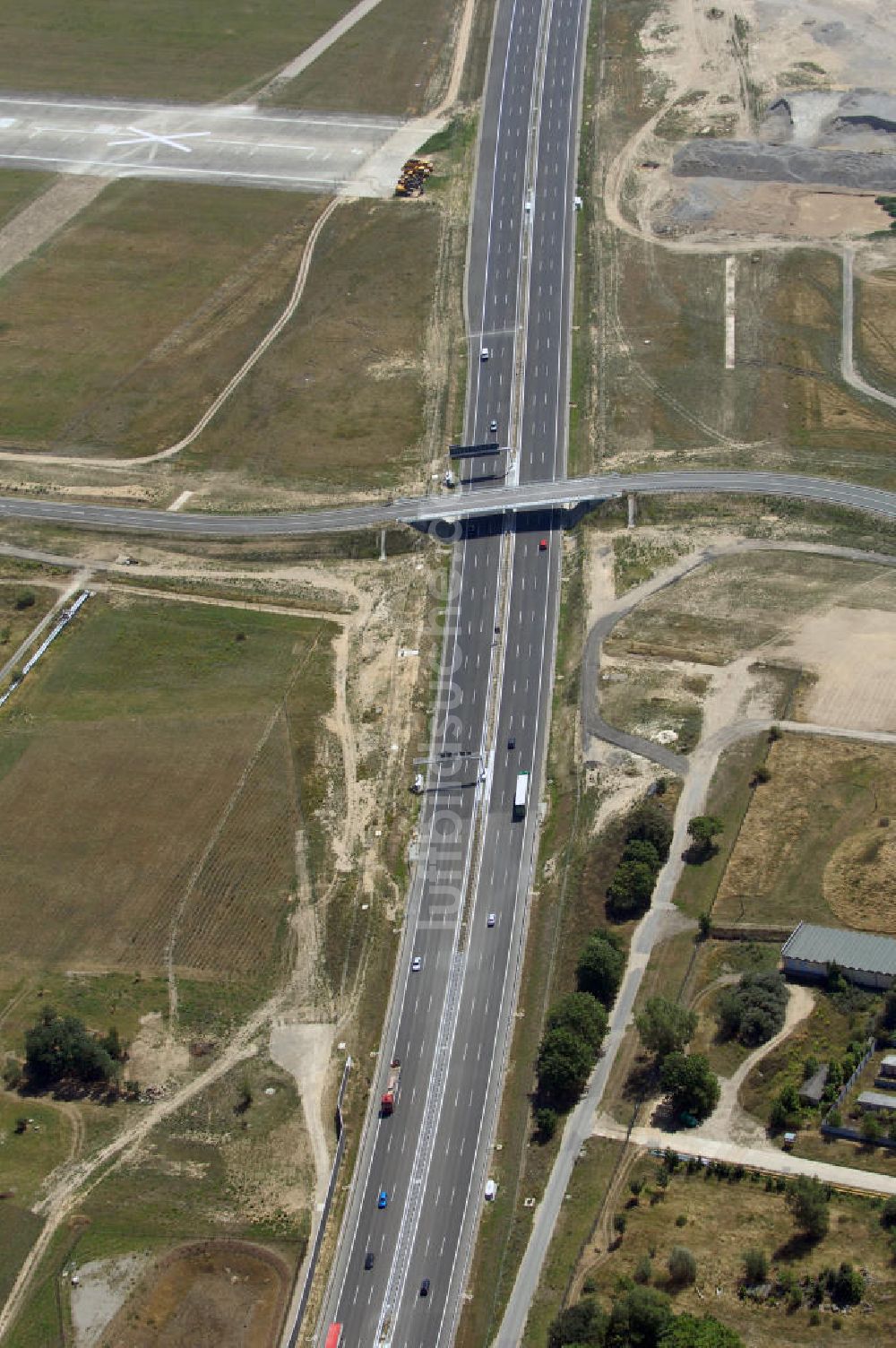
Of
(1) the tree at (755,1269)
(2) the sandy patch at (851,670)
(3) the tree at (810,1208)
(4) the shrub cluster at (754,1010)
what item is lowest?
(1) the tree at (755,1269)

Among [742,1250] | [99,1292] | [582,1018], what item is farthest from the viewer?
[582,1018]

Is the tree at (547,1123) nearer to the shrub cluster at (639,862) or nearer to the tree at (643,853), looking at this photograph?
the shrub cluster at (639,862)

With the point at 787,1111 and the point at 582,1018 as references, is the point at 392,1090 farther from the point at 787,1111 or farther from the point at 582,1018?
the point at 787,1111

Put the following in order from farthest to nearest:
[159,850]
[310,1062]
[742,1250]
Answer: [159,850]
[310,1062]
[742,1250]

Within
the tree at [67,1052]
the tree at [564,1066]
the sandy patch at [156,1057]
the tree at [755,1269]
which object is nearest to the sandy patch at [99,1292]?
the sandy patch at [156,1057]

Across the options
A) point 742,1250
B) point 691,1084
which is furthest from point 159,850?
point 742,1250

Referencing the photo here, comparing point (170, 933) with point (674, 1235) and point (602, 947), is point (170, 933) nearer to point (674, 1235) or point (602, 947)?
point (602, 947)

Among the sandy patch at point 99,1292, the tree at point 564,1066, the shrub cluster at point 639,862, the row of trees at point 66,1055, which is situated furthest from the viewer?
the shrub cluster at point 639,862
